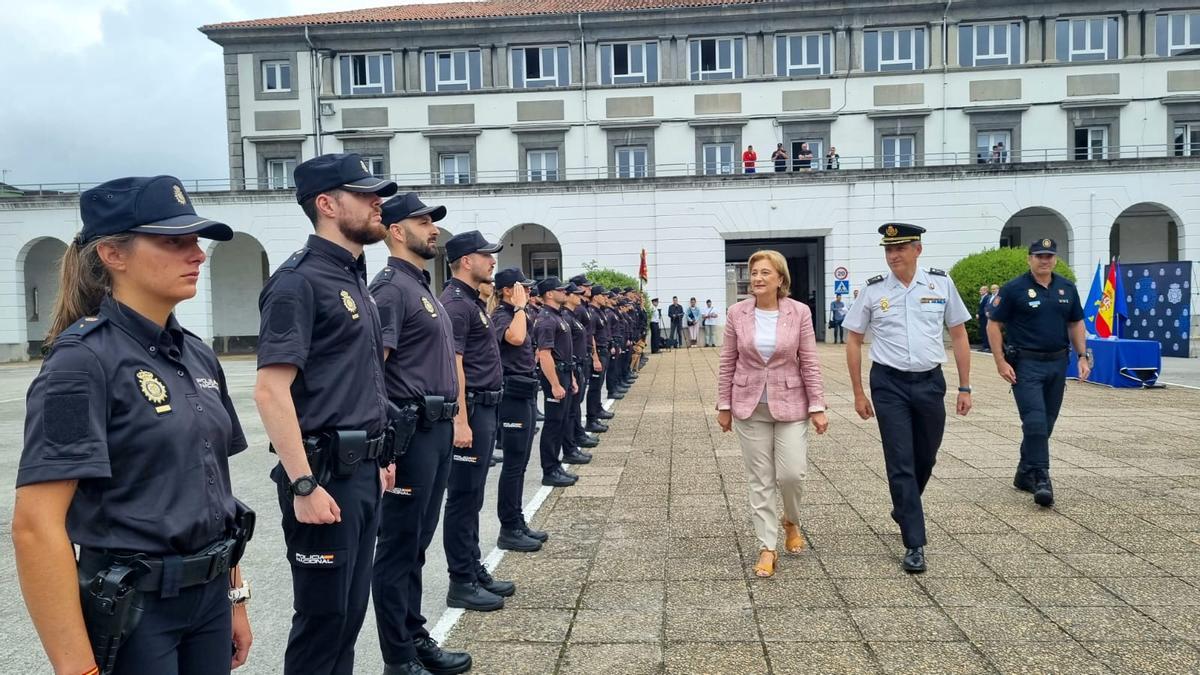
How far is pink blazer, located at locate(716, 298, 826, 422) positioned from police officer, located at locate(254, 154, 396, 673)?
8.86 feet

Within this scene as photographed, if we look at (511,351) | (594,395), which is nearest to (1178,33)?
(594,395)

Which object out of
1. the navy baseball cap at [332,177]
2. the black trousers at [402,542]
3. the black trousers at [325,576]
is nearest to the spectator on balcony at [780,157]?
the black trousers at [402,542]

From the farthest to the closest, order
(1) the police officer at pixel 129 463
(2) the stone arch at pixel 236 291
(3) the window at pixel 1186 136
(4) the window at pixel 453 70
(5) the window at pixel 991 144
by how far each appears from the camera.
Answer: (4) the window at pixel 453 70
(2) the stone arch at pixel 236 291
(5) the window at pixel 991 144
(3) the window at pixel 1186 136
(1) the police officer at pixel 129 463

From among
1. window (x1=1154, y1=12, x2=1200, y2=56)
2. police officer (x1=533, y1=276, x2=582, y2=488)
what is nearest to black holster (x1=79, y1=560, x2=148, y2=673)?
police officer (x1=533, y1=276, x2=582, y2=488)

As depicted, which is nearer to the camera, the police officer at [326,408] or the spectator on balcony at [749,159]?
the police officer at [326,408]

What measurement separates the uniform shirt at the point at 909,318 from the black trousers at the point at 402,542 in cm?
316

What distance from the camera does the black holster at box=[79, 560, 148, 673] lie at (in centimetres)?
191

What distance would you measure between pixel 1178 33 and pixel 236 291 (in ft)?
135

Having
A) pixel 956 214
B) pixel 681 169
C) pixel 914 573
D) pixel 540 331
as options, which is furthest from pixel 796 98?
pixel 914 573

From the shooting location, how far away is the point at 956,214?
3089cm

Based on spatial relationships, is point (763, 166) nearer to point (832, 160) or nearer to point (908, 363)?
point (832, 160)

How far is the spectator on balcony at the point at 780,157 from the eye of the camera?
33.4 metres

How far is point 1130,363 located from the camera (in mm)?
14883

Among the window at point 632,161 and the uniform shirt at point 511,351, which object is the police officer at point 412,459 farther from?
the window at point 632,161
